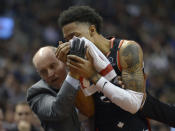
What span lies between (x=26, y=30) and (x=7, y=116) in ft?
→ 13.0

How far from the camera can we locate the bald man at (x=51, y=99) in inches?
124

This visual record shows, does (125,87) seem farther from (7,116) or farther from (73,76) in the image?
Result: (7,116)

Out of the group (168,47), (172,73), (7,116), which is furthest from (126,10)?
(7,116)

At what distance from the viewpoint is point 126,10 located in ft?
39.8

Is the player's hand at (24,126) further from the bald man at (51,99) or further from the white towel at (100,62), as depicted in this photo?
the white towel at (100,62)

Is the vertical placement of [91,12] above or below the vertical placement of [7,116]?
above

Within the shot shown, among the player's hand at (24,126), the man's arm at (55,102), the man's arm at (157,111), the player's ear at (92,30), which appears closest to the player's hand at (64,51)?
the man's arm at (55,102)

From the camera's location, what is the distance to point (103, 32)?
10.6 metres

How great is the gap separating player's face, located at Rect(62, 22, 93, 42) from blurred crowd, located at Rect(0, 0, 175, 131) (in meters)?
3.70

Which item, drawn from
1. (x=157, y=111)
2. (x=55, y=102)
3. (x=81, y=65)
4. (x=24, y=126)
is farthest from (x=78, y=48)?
(x=24, y=126)

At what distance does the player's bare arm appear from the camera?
308 centimetres

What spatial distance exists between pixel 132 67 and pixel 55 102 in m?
0.66

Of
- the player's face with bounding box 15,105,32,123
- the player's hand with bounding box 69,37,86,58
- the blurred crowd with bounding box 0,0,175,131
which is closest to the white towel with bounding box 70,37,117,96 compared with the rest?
the player's hand with bounding box 69,37,86,58

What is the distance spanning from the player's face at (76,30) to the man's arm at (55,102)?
15.3 inches
